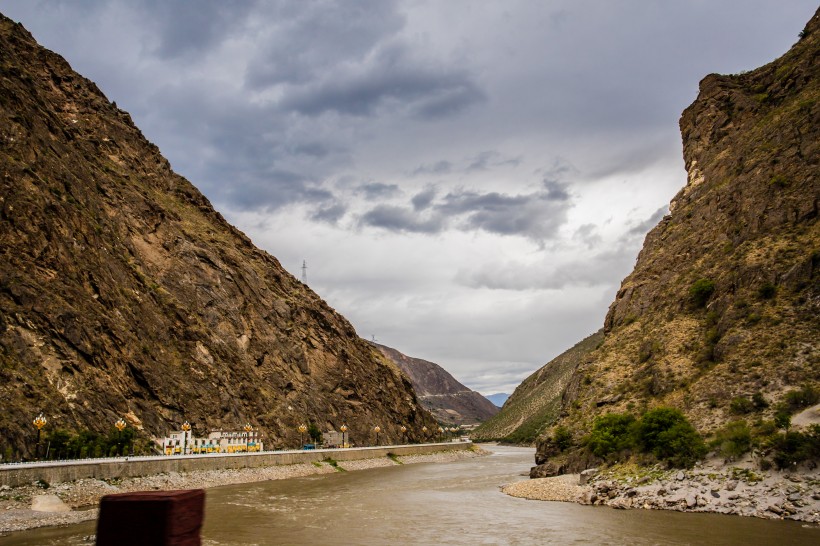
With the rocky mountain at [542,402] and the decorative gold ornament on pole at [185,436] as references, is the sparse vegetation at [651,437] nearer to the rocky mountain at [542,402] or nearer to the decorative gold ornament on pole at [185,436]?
A: the decorative gold ornament on pole at [185,436]

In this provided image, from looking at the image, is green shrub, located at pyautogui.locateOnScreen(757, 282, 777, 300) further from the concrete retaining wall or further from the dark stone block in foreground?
the dark stone block in foreground

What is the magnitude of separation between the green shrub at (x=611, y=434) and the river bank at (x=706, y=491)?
2.15 meters

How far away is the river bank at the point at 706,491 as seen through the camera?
26.7 meters

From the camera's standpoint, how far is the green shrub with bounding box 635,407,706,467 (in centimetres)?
3481

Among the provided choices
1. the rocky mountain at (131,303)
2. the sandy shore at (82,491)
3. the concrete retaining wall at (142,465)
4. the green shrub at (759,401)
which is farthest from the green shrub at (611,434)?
the rocky mountain at (131,303)

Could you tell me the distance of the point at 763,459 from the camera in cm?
3020

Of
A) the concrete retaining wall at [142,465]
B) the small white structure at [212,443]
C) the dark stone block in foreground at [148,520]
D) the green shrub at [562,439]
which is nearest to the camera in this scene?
the dark stone block in foreground at [148,520]

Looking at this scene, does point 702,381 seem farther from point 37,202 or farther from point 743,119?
point 37,202

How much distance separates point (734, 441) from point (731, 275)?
1763cm

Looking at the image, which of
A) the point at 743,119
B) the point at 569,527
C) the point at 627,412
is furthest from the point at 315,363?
the point at 569,527

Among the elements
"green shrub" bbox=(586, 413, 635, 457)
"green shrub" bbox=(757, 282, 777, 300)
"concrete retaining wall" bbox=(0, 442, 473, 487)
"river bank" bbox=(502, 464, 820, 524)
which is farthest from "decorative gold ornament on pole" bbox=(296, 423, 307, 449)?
"green shrub" bbox=(757, 282, 777, 300)

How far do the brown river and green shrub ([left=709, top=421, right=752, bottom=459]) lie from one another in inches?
228

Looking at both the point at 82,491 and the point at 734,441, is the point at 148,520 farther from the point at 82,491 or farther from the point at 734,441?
the point at 82,491

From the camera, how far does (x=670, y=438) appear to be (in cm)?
3609
